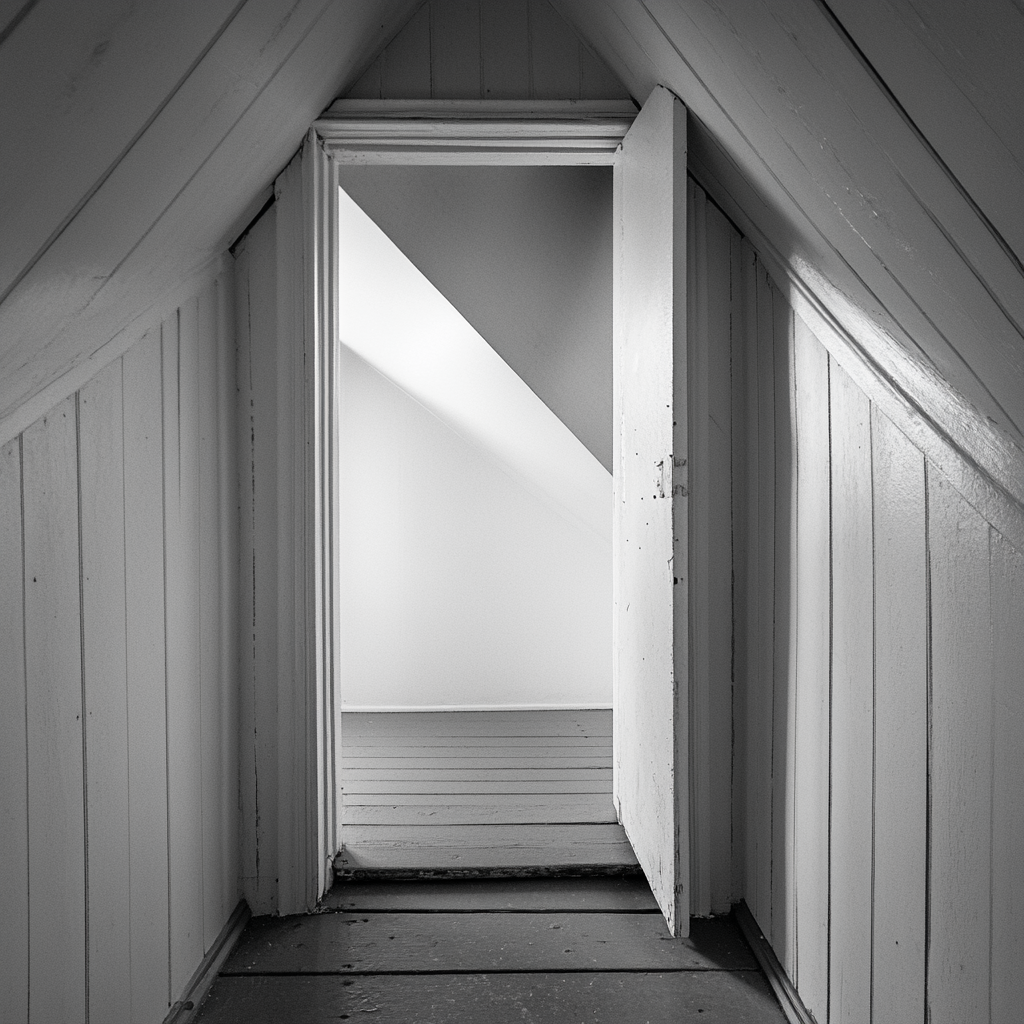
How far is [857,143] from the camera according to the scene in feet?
3.05

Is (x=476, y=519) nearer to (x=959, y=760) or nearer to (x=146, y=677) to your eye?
(x=146, y=677)

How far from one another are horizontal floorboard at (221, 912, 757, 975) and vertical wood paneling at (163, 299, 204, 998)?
22cm

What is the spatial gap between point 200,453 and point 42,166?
983 mm

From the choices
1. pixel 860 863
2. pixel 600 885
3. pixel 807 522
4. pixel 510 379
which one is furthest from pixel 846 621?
pixel 510 379

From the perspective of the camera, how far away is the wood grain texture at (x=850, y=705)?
133 centimetres

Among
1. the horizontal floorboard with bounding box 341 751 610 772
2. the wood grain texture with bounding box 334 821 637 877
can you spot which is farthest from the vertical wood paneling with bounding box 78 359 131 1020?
the horizontal floorboard with bounding box 341 751 610 772

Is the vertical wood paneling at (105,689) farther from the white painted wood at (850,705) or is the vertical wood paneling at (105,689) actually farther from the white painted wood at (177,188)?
the white painted wood at (850,705)

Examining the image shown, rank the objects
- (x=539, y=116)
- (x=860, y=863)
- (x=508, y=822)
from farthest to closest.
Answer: (x=508, y=822) < (x=539, y=116) < (x=860, y=863)

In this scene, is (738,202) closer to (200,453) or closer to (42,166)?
(200,453)

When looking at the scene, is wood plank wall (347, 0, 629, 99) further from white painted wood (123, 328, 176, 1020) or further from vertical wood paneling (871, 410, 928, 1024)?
vertical wood paneling (871, 410, 928, 1024)

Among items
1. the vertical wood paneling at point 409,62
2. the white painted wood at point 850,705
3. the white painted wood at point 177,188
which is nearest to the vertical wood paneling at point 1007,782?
the white painted wood at point 850,705

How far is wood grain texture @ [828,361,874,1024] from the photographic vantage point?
133cm

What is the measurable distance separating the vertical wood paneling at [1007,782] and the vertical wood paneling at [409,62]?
163 centimetres

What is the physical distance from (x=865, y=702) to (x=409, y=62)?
5.54 feet
